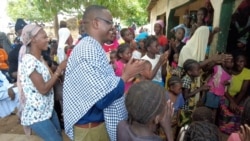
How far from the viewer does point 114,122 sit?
1.81 metres

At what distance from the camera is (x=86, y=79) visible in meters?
1.65

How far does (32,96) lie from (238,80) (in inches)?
108

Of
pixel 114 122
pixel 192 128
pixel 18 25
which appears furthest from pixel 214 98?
pixel 18 25

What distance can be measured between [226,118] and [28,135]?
8.84ft

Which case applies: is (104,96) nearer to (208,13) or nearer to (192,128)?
(192,128)

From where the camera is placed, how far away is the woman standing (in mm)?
2145

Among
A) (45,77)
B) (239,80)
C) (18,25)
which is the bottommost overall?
(239,80)

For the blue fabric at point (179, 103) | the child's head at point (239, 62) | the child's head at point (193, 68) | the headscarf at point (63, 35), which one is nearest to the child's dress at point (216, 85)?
the child's head at point (239, 62)

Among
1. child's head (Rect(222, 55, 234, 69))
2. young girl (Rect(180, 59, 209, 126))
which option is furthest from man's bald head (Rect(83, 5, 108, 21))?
child's head (Rect(222, 55, 234, 69))

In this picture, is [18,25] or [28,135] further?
[18,25]

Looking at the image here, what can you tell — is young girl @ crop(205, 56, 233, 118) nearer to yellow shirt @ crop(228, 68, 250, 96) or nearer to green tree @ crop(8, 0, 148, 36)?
yellow shirt @ crop(228, 68, 250, 96)

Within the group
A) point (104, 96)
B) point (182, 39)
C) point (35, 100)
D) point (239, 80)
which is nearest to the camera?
point (104, 96)

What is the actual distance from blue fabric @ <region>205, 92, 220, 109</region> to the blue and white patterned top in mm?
2389

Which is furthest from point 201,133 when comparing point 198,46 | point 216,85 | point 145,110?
point 198,46
